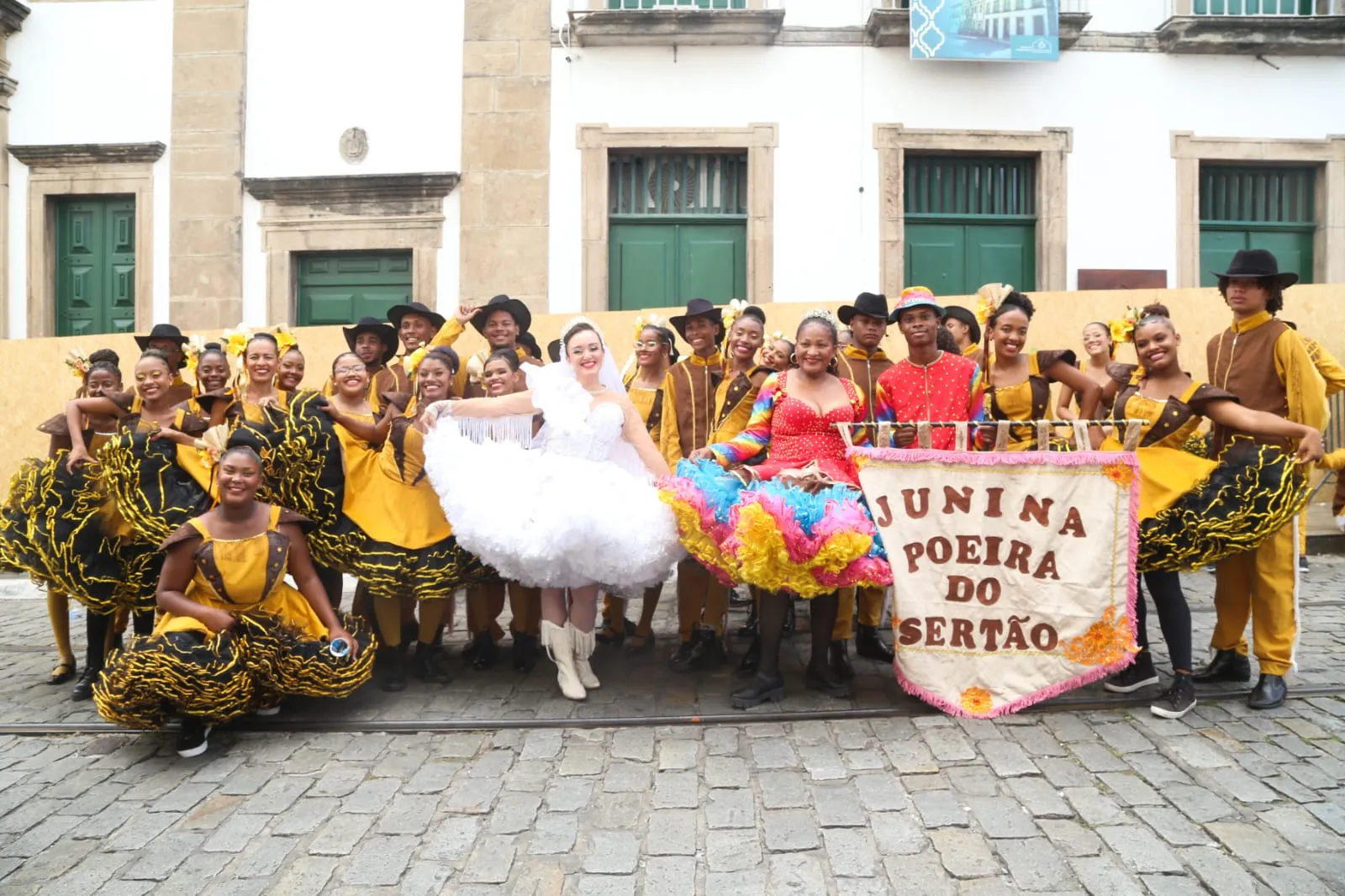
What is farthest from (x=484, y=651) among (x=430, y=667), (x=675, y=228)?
(x=675, y=228)

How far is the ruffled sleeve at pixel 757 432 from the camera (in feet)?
16.6

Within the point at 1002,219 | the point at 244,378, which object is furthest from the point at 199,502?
the point at 1002,219

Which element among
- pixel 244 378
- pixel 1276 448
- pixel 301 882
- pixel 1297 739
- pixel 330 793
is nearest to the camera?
pixel 301 882

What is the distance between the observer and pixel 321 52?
1152 cm

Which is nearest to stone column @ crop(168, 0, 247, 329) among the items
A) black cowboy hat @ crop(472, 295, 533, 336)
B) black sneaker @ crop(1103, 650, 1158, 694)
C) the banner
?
black cowboy hat @ crop(472, 295, 533, 336)

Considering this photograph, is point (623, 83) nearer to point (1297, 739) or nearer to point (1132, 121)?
point (1132, 121)

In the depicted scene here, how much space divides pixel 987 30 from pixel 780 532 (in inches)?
353

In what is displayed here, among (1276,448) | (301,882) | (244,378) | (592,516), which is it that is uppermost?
(244,378)

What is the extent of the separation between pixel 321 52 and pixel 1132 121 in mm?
9439

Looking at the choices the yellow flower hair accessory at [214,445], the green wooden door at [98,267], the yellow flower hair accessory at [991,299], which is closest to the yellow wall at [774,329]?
the green wooden door at [98,267]

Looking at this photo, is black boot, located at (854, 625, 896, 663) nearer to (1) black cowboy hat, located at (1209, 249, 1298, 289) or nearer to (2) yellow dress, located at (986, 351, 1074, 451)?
(2) yellow dress, located at (986, 351, 1074, 451)

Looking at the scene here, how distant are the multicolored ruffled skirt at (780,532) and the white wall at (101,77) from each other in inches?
377

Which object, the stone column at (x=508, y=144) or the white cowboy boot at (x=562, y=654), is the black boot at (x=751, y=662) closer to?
the white cowboy boot at (x=562, y=654)

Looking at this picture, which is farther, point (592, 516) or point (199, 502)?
point (199, 502)
